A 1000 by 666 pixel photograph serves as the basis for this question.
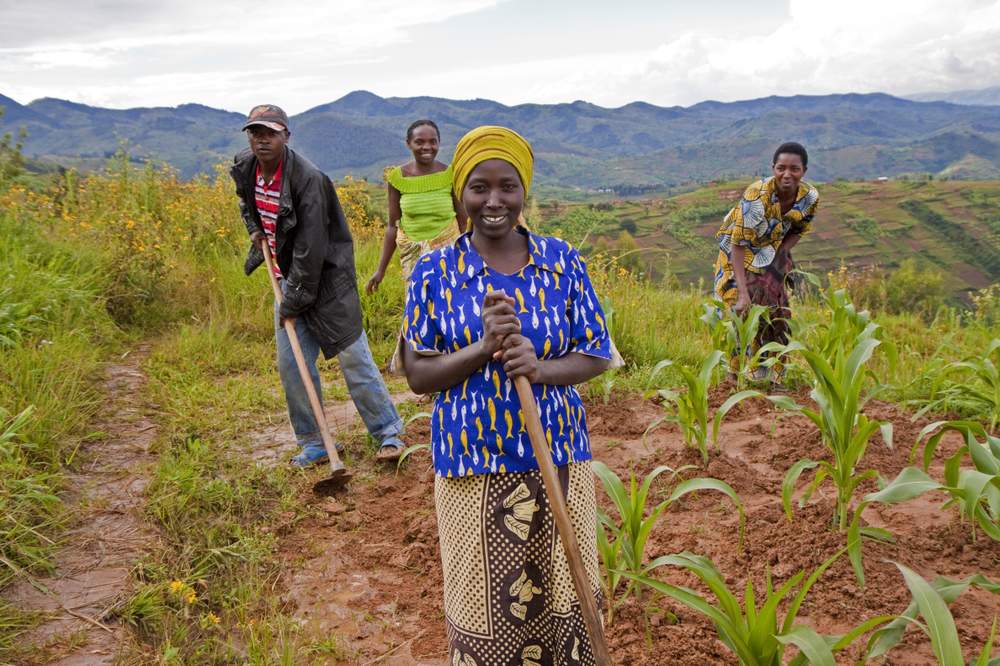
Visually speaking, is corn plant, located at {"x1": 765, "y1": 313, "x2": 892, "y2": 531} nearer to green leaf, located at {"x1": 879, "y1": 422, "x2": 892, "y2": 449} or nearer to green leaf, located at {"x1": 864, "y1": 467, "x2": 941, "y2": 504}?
green leaf, located at {"x1": 879, "y1": 422, "x2": 892, "y2": 449}

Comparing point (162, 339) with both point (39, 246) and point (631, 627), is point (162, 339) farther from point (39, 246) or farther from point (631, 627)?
point (631, 627)

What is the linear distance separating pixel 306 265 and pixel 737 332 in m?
2.68

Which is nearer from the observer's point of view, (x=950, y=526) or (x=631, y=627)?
(x=631, y=627)

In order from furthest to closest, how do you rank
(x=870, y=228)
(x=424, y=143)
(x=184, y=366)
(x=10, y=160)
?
(x=870, y=228)
(x=10, y=160)
(x=184, y=366)
(x=424, y=143)

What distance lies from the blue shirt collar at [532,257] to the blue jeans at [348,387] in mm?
2130

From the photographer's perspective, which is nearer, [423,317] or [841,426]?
[423,317]

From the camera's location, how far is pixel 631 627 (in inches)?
91.4

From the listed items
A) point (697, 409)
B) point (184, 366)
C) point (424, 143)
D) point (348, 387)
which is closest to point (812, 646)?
point (697, 409)

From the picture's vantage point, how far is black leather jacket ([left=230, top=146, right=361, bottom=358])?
3309mm

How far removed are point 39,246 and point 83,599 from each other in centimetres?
398

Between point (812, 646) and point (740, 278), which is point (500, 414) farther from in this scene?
point (740, 278)

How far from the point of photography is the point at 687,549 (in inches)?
107

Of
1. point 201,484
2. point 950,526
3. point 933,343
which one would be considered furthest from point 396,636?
point 933,343

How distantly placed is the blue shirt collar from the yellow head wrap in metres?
0.14
